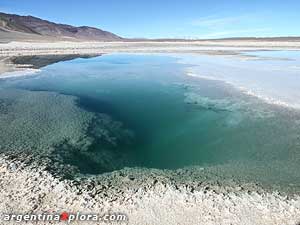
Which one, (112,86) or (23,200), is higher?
(23,200)

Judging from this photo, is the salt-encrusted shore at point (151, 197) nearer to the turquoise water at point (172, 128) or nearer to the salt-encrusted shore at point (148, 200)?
the salt-encrusted shore at point (148, 200)

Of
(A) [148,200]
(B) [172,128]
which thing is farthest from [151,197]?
(B) [172,128]

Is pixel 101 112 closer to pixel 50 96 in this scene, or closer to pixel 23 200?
pixel 50 96

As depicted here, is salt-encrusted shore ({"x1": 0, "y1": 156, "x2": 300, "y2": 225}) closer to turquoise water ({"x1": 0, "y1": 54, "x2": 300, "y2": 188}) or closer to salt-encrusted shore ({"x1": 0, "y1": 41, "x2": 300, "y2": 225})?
salt-encrusted shore ({"x1": 0, "y1": 41, "x2": 300, "y2": 225})

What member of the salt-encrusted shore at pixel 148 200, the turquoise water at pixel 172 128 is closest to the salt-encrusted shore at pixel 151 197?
the salt-encrusted shore at pixel 148 200

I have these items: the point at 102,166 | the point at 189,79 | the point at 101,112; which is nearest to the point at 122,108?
the point at 101,112

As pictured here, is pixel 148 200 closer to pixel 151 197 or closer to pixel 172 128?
pixel 151 197

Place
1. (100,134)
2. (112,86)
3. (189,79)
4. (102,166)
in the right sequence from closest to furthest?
(102,166), (100,134), (112,86), (189,79)

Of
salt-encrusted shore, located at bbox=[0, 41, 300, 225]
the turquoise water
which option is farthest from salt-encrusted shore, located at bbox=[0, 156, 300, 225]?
the turquoise water
